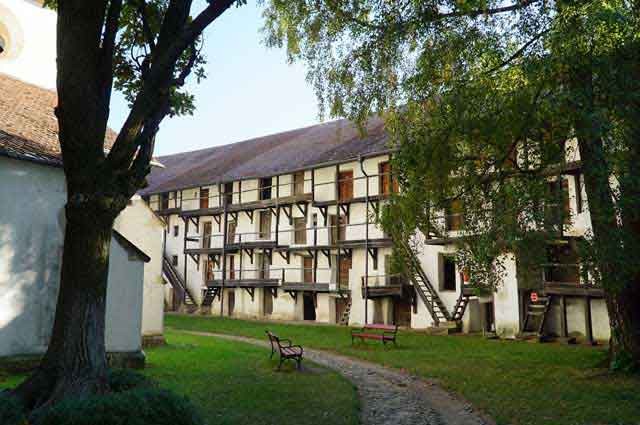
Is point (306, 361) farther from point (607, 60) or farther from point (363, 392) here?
point (607, 60)

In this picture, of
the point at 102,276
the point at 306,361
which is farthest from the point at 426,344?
the point at 102,276

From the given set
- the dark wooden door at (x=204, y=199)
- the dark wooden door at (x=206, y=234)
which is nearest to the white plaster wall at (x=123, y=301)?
the dark wooden door at (x=206, y=234)

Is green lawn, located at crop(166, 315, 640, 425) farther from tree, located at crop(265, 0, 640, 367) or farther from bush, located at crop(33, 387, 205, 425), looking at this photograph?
bush, located at crop(33, 387, 205, 425)

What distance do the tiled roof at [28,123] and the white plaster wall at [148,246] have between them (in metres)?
2.54

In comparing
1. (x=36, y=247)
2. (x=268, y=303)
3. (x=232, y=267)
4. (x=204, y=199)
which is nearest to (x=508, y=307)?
(x=268, y=303)

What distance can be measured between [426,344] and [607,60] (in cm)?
1267

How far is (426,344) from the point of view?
19.2 metres

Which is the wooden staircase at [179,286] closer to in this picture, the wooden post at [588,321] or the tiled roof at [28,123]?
the tiled roof at [28,123]

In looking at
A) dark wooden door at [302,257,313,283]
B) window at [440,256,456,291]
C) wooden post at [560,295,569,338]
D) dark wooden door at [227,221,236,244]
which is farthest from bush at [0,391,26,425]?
dark wooden door at [227,221,236,244]

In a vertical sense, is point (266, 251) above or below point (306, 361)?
above

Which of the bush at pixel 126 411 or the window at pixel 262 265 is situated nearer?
the bush at pixel 126 411

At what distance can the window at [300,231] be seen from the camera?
31.0 meters

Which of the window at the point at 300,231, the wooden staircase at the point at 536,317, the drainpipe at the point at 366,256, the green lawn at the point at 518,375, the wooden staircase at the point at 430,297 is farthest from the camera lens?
the window at the point at 300,231

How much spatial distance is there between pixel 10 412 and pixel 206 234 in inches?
1235
